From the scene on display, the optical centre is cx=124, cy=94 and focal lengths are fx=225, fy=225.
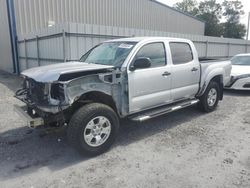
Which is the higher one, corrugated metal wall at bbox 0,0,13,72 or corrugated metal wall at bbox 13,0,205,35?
corrugated metal wall at bbox 13,0,205,35

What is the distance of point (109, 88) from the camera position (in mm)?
3957

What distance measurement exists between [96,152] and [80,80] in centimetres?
125

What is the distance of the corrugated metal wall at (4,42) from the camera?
554 inches

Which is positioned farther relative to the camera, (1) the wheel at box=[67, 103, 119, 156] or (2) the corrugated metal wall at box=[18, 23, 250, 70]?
(2) the corrugated metal wall at box=[18, 23, 250, 70]

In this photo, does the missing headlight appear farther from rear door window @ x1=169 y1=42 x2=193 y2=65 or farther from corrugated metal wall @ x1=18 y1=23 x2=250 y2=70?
corrugated metal wall @ x1=18 y1=23 x2=250 y2=70

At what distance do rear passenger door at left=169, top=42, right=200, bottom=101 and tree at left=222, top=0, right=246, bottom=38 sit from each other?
4623 centimetres

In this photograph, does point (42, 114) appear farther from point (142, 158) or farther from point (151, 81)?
point (151, 81)

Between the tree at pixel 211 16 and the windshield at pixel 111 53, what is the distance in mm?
46089

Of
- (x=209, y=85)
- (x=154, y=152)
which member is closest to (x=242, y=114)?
(x=209, y=85)

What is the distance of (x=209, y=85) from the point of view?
605 centimetres

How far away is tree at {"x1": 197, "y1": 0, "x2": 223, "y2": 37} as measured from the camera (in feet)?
152

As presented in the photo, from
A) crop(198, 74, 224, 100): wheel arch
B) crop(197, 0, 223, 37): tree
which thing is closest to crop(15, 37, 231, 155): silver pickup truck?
crop(198, 74, 224, 100): wheel arch

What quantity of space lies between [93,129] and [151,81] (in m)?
1.55

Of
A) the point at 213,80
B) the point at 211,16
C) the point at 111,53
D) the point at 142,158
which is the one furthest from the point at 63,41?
the point at 211,16
